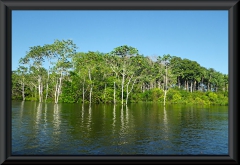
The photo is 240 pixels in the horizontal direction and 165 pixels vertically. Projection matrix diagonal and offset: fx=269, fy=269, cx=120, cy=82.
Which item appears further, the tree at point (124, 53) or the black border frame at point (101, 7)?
the tree at point (124, 53)

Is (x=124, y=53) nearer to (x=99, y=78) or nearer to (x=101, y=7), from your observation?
(x=99, y=78)

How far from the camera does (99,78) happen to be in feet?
148

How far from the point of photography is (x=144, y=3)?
3.55m

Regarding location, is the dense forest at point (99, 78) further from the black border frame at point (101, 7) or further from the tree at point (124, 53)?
the black border frame at point (101, 7)

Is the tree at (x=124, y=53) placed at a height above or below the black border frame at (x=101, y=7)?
above

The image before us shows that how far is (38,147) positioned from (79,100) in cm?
3533

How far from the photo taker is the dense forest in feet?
144

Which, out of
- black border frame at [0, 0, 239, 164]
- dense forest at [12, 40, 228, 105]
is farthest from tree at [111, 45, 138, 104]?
black border frame at [0, 0, 239, 164]

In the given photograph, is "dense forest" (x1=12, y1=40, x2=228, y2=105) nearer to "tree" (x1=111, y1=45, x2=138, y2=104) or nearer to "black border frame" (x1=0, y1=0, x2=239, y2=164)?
"tree" (x1=111, y1=45, x2=138, y2=104)

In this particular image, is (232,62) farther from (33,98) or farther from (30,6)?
(33,98)

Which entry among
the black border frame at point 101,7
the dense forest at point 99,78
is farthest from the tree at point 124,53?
the black border frame at point 101,7

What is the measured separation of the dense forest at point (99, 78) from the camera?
43791 mm

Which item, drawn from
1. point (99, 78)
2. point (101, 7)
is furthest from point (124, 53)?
point (101, 7)

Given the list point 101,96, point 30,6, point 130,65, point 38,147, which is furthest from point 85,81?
point 30,6
